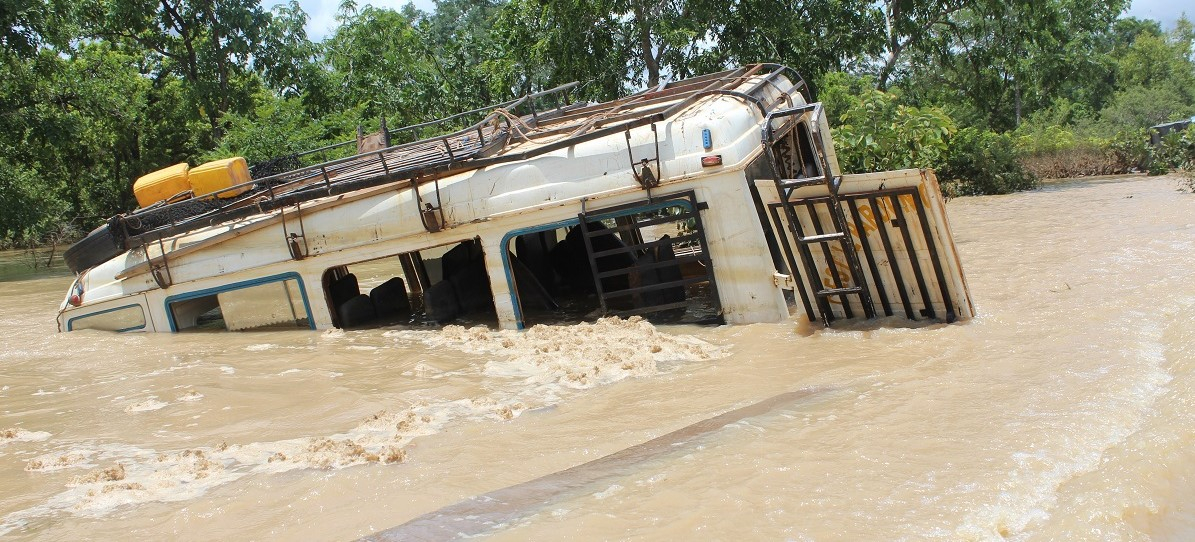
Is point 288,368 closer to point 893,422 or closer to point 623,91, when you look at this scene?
point 893,422

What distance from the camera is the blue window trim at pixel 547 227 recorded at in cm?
880

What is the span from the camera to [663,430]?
20.0 feet

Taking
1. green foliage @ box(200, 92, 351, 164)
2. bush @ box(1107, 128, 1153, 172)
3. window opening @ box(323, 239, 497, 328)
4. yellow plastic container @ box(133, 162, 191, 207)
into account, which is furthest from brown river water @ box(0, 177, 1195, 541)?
bush @ box(1107, 128, 1153, 172)

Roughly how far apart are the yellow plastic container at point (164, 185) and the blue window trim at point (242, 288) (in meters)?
1.28

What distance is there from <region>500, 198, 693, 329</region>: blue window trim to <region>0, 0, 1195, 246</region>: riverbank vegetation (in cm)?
536

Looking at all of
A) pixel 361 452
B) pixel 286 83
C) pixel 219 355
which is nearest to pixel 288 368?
pixel 219 355

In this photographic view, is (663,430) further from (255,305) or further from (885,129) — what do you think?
(885,129)

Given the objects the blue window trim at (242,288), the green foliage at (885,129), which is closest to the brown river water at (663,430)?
the blue window trim at (242,288)

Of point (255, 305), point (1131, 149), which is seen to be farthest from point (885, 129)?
point (1131, 149)

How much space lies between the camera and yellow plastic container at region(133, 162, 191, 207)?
37.6ft

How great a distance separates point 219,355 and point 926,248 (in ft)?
24.2

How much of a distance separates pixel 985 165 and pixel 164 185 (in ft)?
52.1

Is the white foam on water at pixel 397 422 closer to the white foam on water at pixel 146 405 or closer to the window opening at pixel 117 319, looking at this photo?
the white foam on water at pixel 146 405

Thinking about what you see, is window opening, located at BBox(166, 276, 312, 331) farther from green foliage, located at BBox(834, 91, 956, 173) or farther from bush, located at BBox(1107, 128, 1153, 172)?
bush, located at BBox(1107, 128, 1153, 172)
